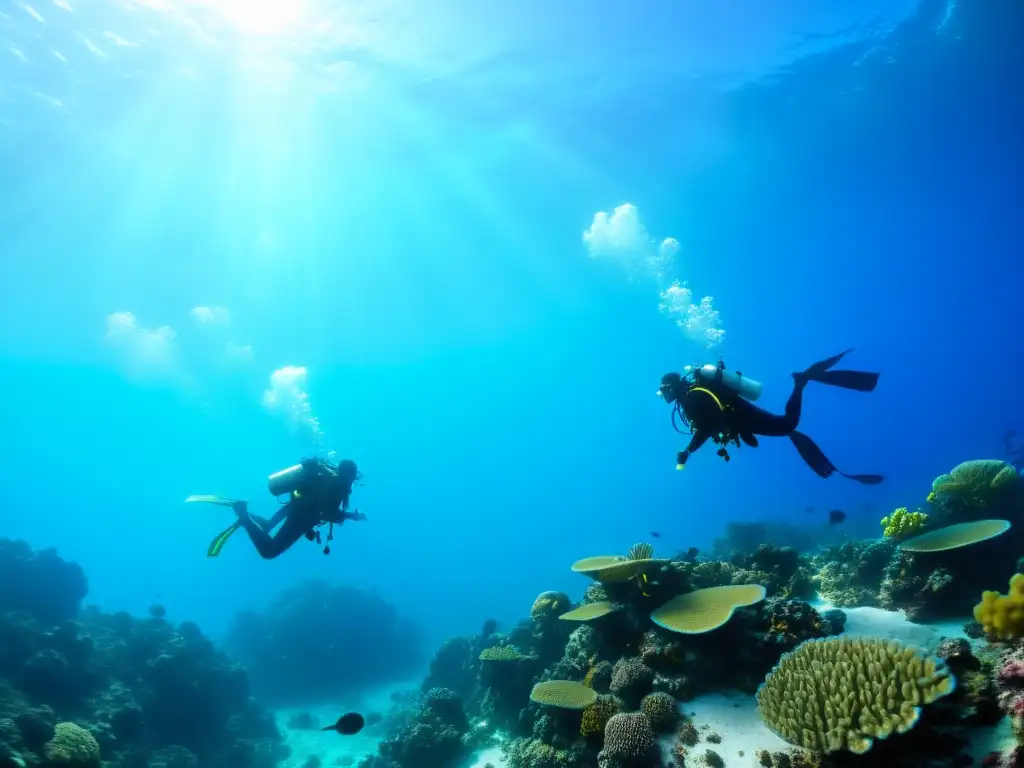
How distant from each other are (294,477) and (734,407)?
927 centimetres

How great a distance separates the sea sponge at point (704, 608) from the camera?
20.5 feet

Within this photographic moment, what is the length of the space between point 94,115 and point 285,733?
4036 centimetres

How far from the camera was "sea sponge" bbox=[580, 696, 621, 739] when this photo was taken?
264 inches

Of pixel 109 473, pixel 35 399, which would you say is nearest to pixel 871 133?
pixel 35 399

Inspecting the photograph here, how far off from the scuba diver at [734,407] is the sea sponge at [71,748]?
45.3 feet

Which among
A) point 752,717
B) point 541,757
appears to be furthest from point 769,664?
point 541,757

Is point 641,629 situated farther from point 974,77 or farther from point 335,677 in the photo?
point 974,77

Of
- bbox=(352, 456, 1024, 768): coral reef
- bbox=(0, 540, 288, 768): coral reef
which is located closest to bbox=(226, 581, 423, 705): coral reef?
bbox=(0, 540, 288, 768): coral reef

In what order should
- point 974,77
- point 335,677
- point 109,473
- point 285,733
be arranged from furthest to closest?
1. point 109,473
2. point 974,77
3. point 335,677
4. point 285,733

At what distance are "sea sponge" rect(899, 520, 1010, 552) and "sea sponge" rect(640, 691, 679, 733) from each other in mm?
4462

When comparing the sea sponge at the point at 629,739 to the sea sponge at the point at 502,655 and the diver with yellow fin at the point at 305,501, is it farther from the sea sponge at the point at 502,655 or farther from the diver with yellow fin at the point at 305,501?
the diver with yellow fin at the point at 305,501

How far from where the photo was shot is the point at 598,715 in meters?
6.72

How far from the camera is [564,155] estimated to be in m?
40.8

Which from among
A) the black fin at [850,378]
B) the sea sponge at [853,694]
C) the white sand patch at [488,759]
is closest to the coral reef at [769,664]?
the sea sponge at [853,694]
